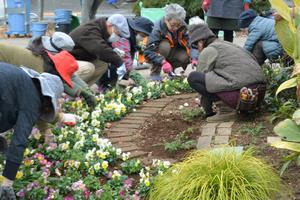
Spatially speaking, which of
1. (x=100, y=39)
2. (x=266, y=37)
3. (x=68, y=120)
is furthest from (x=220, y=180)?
(x=266, y=37)

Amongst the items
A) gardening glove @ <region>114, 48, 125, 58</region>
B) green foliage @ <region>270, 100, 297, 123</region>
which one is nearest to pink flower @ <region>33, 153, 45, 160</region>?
green foliage @ <region>270, 100, 297, 123</region>

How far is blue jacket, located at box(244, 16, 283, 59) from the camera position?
644cm

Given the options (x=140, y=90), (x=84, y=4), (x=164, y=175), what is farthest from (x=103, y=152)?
(x=84, y=4)

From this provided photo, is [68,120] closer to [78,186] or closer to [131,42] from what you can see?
[78,186]

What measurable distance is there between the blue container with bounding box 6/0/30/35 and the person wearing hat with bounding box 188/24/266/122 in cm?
922

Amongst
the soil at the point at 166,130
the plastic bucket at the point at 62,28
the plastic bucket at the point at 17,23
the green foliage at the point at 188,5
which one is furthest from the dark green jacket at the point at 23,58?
the plastic bucket at the point at 17,23

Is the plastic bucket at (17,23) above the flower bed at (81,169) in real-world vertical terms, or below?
below

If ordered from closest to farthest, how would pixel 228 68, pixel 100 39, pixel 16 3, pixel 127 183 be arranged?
pixel 127 183
pixel 228 68
pixel 100 39
pixel 16 3

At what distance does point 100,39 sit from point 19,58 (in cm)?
124

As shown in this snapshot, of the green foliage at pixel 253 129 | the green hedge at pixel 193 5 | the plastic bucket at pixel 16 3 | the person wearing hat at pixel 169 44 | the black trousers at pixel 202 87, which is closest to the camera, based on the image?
the green foliage at pixel 253 129

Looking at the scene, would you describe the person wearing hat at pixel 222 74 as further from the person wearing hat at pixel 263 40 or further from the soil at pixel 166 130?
the person wearing hat at pixel 263 40

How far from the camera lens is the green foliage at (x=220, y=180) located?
10.9 feet

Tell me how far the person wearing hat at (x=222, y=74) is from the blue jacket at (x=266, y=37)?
1313 mm

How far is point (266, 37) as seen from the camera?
21.4ft
